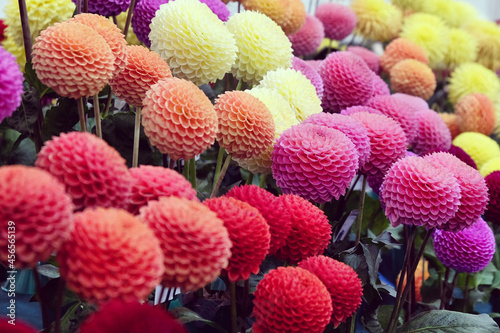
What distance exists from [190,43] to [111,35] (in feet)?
0.42

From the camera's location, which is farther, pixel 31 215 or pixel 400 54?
pixel 400 54

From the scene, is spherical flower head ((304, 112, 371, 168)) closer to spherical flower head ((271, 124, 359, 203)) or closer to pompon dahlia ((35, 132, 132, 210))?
spherical flower head ((271, 124, 359, 203))

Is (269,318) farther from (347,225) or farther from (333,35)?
(333,35)

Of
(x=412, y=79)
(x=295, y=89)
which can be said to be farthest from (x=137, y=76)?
(x=412, y=79)

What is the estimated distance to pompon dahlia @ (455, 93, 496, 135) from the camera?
1327mm

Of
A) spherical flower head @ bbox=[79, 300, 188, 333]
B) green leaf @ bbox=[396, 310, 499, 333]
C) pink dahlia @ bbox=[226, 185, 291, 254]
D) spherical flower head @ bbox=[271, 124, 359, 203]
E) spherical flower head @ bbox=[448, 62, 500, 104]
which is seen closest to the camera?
spherical flower head @ bbox=[79, 300, 188, 333]

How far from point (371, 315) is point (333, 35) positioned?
898 millimetres

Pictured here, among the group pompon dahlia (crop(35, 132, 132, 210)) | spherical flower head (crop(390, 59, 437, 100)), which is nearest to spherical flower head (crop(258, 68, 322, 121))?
pompon dahlia (crop(35, 132, 132, 210))

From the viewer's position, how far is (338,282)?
19.4 inches

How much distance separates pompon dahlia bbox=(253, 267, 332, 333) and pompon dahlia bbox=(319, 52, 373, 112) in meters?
0.49

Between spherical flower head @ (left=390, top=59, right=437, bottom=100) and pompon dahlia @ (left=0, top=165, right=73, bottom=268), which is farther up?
pompon dahlia @ (left=0, top=165, right=73, bottom=268)

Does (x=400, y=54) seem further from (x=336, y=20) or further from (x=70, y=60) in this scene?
(x=70, y=60)

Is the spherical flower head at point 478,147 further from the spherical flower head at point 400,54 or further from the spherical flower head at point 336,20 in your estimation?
the spherical flower head at point 336,20

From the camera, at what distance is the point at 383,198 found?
1.96 feet
